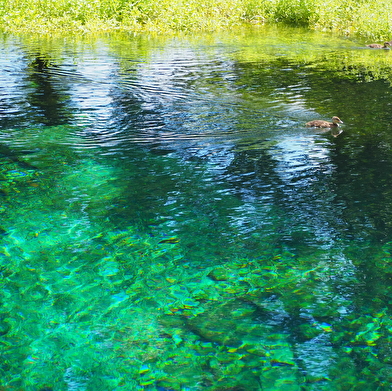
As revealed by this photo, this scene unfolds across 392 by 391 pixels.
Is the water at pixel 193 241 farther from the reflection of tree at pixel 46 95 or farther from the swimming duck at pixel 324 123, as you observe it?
the swimming duck at pixel 324 123

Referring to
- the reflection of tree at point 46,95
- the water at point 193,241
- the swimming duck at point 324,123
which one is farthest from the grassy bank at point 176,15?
the swimming duck at point 324,123

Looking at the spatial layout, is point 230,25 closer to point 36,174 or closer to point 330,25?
point 330,25

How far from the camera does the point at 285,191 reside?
282 inches

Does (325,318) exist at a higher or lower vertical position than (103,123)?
lower

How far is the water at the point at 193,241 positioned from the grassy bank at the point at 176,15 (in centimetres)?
1187

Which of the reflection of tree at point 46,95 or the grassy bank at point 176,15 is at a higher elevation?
the grassy bank at point 176,15

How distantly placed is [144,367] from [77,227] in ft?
8.02

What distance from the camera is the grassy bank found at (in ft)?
75.2

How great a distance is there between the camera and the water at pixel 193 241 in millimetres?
4160

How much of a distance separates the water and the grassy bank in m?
11.9

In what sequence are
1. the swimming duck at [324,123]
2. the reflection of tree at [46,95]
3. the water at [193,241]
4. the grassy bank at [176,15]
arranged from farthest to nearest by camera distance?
the grassy bank at [176,15]
the reflection of tree at [46,95]
the swimming duck at [324,123]
the water at [193,241]

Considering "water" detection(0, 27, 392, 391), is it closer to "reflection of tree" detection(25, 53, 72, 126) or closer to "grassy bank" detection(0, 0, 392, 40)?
"reflection of tree" detection(25, 53, 72, 126)

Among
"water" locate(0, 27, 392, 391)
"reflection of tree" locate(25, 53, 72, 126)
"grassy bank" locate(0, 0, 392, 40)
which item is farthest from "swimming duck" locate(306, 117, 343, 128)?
"grassy bank" locate(0, 0, 392, 40)

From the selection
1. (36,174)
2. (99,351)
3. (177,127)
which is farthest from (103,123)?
(99,351)
